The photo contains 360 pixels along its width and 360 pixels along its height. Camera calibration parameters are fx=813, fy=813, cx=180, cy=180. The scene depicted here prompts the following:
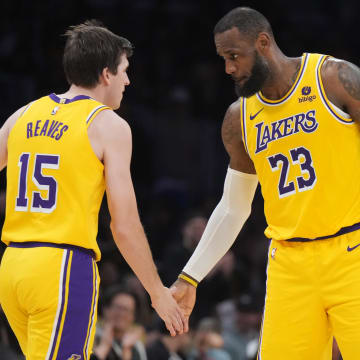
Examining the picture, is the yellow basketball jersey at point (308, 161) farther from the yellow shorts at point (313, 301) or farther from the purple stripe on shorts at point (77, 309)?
the purple stripe on shorts at point (77, 309)

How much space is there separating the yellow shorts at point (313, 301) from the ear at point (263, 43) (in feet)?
3.67

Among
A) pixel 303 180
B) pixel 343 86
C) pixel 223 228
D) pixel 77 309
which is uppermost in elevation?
pixel 343 86

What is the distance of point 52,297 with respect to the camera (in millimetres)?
3859

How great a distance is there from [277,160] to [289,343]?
1.02 m

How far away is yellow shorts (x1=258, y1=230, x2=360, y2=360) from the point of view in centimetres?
434

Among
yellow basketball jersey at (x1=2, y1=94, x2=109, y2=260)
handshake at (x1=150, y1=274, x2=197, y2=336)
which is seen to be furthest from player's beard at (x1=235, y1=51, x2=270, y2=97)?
handshake at (x1=150, y1=274, x2=197, y2=336)

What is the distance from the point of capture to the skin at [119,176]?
403 cm

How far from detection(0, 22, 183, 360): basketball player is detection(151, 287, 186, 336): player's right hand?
147mm

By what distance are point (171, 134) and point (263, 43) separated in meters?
6.20

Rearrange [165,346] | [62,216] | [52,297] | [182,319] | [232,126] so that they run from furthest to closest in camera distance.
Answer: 1. [165,346]
2. [232,126]
3. [182,319]
4. [62,216]
5. [52,297]

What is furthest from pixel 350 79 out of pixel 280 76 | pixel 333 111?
pixel 280 76

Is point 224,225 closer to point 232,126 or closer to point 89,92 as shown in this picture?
point 232,126

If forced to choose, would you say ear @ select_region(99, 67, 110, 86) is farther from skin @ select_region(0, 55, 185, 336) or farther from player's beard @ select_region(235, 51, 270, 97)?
player's beard @ select_region(235, 51, 270, 97)

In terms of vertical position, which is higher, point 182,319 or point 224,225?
point 224,225
